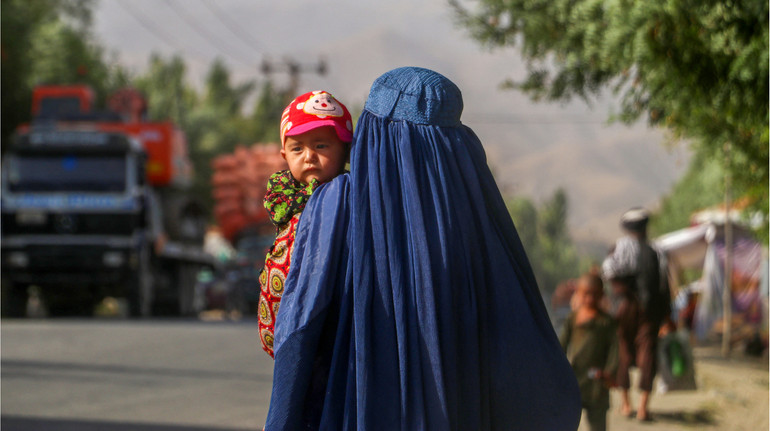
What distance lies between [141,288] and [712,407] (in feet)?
43.3

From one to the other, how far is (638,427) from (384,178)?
6.53 meters

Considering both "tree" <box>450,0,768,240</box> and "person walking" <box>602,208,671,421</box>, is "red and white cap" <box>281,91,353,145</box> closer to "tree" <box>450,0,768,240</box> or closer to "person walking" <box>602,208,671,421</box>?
"tree" <box>450,0,768,240</box>

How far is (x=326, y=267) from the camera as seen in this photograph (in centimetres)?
256

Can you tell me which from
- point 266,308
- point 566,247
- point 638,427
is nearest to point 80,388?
point 638,427

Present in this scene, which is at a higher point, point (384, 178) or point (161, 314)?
point (384, 178)

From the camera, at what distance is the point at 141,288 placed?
2053 centimetres

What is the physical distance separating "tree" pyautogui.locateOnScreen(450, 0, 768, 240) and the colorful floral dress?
4.21m

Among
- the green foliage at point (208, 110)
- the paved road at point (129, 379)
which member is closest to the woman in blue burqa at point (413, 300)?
the paved road at point (129, 379)

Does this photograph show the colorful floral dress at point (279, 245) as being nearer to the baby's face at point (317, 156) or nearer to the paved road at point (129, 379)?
the baby's face at point (317, 156)

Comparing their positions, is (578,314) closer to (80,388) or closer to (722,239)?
(80,388)

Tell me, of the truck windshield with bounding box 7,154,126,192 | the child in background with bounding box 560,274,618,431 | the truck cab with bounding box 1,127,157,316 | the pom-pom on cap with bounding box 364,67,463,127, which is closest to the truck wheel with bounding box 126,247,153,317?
the truck cab with bounding box 1,127,157,316

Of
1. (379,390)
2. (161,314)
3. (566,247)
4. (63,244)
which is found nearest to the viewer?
(379,390)

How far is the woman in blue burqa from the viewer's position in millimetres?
2527

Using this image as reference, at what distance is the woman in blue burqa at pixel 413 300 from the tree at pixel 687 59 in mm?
4118
